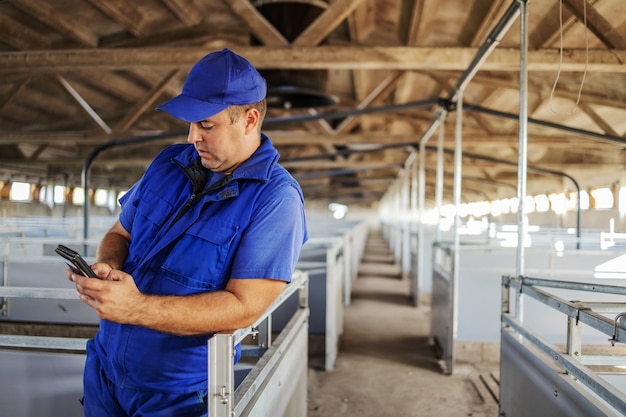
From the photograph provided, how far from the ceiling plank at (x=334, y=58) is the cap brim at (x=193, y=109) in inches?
127

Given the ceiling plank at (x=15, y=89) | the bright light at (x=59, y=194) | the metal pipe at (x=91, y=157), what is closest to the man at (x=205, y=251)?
the metal pipe at (x=91, y=157)

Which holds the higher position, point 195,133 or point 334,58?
point 334,58

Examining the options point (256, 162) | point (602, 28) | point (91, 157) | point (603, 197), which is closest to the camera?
point (256, 162)

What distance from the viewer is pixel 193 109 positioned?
47.7 inches

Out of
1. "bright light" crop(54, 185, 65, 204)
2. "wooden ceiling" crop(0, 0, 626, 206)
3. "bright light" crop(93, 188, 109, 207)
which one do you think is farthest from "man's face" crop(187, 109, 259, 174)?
"bright light" crop(93, 188, 109, 207)

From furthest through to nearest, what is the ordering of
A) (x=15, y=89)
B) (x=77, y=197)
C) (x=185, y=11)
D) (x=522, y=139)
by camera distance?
(x=77, y=197) → (x=15, y=89) → (x=185, y=11) → (x=522, y=139)

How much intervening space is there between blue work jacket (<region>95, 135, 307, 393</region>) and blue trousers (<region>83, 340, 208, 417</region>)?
2 centimetres

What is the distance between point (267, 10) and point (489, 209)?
18.8 meters

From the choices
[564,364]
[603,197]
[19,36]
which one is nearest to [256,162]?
[564,364]

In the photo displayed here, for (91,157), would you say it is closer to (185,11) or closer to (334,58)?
(185,11)

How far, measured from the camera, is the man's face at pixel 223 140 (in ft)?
4.11

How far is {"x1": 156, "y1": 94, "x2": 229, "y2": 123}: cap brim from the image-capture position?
1203 mm

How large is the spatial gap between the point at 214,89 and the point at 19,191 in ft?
35.3

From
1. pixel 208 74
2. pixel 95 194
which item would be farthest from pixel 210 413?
pixel 95 194
